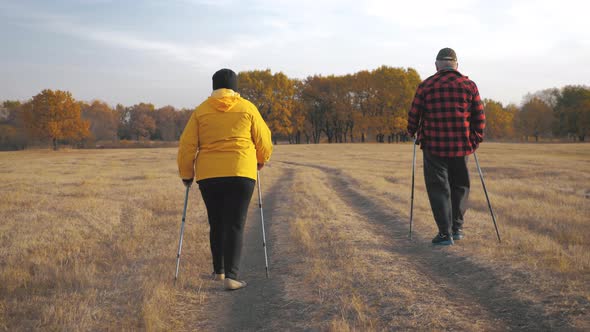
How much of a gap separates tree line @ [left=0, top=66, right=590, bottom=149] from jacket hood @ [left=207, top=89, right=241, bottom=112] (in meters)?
62.6

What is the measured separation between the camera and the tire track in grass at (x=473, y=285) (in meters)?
3.78

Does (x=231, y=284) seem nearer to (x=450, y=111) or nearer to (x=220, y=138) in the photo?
(x=220, y=138)

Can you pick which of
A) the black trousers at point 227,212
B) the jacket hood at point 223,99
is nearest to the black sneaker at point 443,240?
the black trousers at point 227,212

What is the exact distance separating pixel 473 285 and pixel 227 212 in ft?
9.75

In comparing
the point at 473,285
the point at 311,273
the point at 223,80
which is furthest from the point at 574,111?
the point at 223,80

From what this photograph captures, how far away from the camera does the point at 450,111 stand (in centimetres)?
644

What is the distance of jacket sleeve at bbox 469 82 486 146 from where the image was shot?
653cm

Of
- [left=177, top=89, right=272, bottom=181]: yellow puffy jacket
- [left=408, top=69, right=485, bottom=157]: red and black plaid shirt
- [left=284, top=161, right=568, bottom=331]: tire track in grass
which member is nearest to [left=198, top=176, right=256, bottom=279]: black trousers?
[left=177, top=89, right=272, bottom=181]: yellow puffy jacket

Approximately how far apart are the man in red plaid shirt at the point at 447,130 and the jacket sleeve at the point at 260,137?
105 inches

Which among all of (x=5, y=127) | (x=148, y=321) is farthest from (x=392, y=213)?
(x=5, y=127)

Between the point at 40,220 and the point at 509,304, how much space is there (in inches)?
373

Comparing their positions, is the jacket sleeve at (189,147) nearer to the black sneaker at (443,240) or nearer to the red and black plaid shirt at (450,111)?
the red and black plaid shirt at (450,111)

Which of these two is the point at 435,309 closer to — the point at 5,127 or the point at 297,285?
the point at 297,285

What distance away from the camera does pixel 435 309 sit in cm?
407
